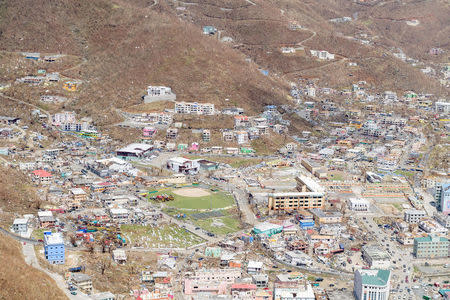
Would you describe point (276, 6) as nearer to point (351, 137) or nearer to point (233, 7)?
point (233, 7)

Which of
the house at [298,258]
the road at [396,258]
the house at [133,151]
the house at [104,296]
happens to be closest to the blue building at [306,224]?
the road at [396,258]

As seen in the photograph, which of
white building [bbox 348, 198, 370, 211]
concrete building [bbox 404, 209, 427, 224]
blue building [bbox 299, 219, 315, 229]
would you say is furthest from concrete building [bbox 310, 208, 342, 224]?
concrete building [bbox 404, 209, 427, 224]

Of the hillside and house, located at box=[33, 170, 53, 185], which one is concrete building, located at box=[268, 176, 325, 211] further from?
the hillside

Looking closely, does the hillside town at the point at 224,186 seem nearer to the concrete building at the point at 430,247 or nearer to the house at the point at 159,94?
the concrete building at the point at 430,247

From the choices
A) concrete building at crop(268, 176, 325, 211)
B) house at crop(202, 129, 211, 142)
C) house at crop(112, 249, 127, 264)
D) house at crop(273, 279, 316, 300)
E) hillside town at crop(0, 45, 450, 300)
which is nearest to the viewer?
house at crop(273, 279, 316, 300)

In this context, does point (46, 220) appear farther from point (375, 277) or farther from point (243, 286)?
point (375, 277)

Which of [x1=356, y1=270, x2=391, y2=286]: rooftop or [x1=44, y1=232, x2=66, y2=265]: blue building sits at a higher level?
[x1=44, y1=232, x2=66, y2=265]: blue building
